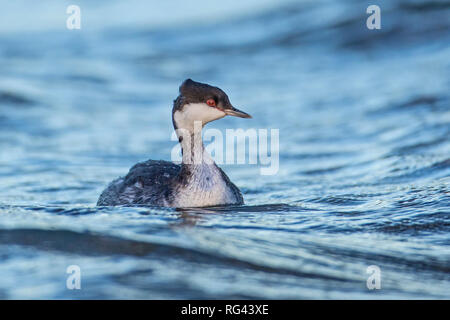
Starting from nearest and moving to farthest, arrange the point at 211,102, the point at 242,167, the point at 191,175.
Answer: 1. the point at 211,102
2. the point at 191,175
3. the point at 242,167

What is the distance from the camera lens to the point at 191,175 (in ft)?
26.5

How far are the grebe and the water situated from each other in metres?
0.20

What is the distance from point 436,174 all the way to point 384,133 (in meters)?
3.25

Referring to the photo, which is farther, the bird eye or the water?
the bird eye

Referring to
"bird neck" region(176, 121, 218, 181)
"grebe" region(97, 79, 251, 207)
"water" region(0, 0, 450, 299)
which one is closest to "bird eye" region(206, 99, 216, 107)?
"grebe" region(97, 79, 251, 207)

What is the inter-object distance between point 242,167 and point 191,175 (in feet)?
13.1

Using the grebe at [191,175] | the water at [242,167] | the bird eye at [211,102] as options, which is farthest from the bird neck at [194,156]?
the water at [242,167]

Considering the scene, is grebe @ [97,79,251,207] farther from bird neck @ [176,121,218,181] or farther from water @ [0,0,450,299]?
water @ [0,0,450,299]

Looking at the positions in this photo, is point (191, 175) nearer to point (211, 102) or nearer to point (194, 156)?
point (194, 156)

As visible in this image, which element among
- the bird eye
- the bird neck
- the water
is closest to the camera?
the water

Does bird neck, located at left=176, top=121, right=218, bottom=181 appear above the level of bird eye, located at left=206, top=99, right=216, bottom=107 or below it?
below

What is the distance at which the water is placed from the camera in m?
6.24

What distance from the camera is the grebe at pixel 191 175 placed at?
792cm

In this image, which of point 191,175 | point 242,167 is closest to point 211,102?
point 191,175
